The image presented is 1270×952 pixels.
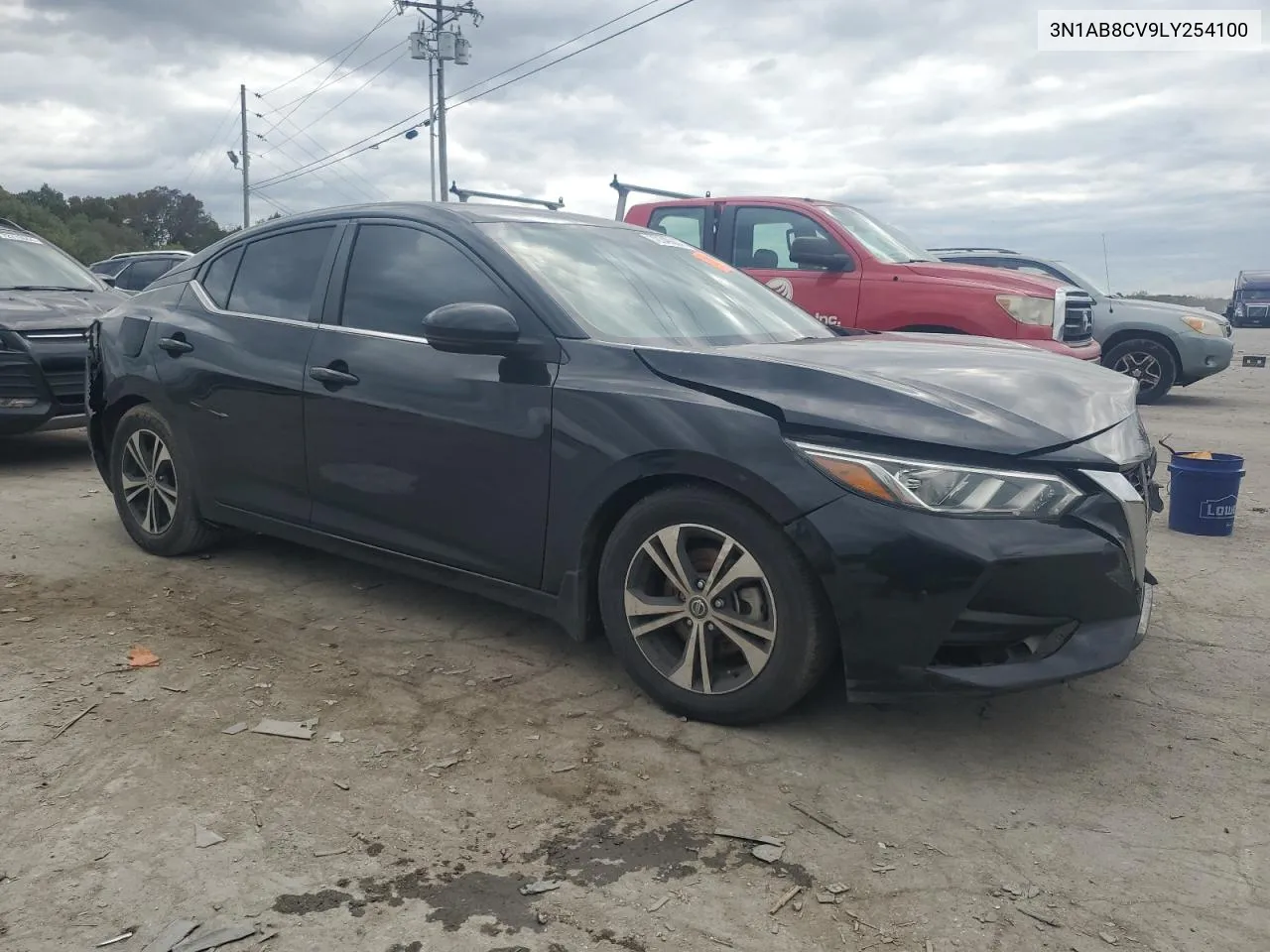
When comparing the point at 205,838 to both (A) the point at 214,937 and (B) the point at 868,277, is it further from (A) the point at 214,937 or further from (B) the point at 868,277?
(B) the point at 868,277

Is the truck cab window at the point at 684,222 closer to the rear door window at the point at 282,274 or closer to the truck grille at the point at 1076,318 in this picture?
the truck grille at the point at 1076,318

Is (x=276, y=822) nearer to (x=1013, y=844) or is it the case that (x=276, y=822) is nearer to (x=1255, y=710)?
(x=1013, y=844)

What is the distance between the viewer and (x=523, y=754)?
320 centimetres

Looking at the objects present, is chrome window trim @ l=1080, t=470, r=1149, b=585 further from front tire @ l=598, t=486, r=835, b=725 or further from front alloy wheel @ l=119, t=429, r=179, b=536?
front alloy wheel @ l=119, t=429, r=179, b=536

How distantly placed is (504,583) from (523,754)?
746 mm

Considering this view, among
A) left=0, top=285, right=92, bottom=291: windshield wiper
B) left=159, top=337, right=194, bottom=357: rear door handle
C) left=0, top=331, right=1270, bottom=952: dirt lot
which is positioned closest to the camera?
left=0, top=331, right=1270, bottom=952: dirt lot

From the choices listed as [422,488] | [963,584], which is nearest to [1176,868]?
[963,584]

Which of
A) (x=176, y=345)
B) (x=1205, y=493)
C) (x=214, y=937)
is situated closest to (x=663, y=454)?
(x=214, y=937)

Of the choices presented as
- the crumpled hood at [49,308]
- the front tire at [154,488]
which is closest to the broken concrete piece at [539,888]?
the front tire at [154,488]

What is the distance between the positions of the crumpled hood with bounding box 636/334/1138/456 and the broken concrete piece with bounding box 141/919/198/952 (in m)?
1.94

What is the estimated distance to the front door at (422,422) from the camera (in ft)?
12.1

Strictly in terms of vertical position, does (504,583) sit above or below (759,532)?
below

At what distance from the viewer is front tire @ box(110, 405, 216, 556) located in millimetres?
5031

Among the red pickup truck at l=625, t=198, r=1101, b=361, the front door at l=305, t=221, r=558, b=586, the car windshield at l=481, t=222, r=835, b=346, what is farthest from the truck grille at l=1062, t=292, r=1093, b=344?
the front door at l=305, t=221, r=558, b=586
